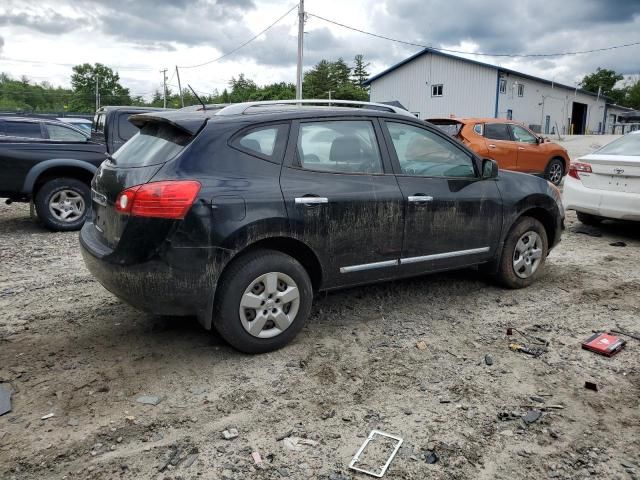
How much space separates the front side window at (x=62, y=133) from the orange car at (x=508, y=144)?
295 inches

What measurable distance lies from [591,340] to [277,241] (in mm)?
2510

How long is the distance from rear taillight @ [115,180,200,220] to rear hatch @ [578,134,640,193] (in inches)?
240

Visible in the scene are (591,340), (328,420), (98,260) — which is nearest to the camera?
(328,420)

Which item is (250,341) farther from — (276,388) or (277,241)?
(277,241)

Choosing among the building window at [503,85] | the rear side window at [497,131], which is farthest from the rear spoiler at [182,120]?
the building window at [503,85]

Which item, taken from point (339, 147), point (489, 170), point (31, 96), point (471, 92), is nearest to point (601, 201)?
point (489, 170)

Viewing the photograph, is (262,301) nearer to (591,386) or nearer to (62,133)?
(591,386)

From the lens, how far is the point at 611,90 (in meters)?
86.9

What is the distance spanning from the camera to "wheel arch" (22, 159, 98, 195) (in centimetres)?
744

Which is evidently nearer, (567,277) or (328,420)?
(328,420)

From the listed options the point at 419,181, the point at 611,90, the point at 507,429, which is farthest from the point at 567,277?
the point at 611,90

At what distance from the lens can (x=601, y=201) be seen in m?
7.32

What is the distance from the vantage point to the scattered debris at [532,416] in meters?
3.01

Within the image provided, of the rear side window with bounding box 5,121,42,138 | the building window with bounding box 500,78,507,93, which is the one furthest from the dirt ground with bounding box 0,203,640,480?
the building window with bounding box 500,78,507,93
